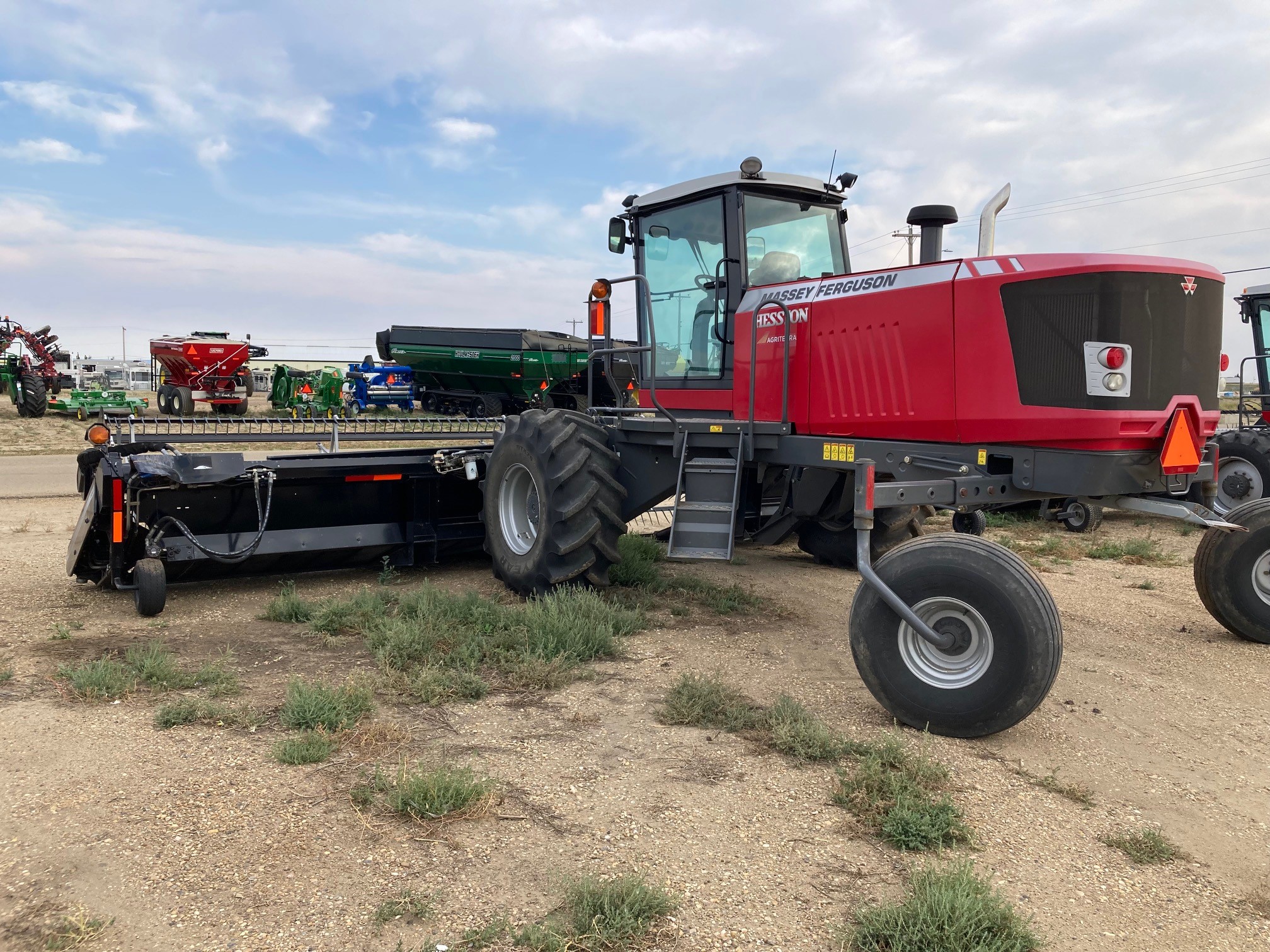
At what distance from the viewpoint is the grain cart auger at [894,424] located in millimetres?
4336

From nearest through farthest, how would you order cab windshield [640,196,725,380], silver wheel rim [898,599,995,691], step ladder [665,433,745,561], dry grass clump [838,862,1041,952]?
dry grass clump [838,862,1041,952], silver wheel rim [898,599,995,691], step ladder [665,433,745,561], cab windshield [640,196,725,380]

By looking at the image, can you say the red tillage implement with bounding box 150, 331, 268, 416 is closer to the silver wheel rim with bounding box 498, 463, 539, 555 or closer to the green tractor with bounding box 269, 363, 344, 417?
the green tractor with bounding box 269, 363, 344, 417

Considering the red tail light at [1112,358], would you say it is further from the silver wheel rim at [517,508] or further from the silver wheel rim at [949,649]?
the silver wheel rim at [517,508]

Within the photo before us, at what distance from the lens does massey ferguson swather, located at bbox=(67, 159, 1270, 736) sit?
4.40 m

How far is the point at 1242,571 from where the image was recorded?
571cm

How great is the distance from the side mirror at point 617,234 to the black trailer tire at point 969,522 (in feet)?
10.3

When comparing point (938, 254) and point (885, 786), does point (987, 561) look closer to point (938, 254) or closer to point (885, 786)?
point (885, 786)

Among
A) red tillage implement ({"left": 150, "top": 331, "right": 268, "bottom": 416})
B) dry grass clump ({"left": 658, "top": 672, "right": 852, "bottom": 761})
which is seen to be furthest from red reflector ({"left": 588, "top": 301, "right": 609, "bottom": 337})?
red tillage implement ({"left": 150, "top": 331, "right": 268, "bottom": 416})

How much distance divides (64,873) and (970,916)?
2.69 m

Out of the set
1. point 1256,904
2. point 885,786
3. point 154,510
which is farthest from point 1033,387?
point 154,510

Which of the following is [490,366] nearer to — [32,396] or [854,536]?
[32,396]

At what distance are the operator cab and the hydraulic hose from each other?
282 centimetres

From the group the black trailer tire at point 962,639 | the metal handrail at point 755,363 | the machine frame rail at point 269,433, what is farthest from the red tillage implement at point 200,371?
the black trailer tire at point 962,639

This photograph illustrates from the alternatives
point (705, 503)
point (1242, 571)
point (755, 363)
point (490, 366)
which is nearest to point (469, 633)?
point (705, 503)
